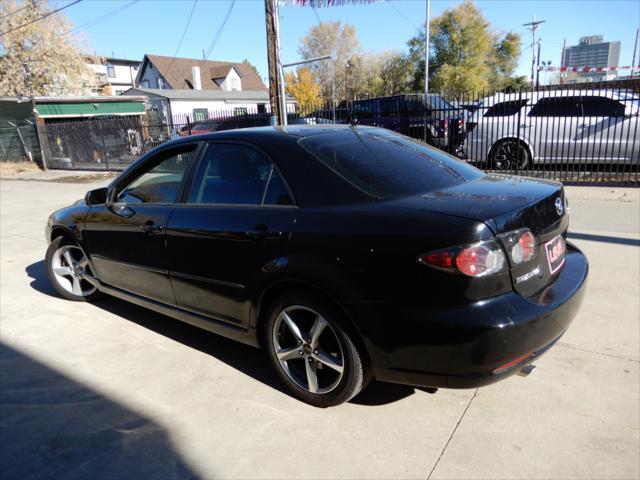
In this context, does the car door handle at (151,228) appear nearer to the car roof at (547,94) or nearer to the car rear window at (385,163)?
the car rear window at (385,163)

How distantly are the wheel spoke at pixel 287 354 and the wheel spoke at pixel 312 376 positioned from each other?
89mm

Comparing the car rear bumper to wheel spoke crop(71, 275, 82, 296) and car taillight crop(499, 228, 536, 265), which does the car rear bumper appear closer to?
car taillight crop(499, 228, 536, 265)

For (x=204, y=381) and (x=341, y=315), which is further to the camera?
(x=204, y=381)

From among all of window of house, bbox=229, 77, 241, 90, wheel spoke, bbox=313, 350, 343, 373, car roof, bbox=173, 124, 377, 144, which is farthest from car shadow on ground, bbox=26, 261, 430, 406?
window of house, bbox=229, 77, 241, 90

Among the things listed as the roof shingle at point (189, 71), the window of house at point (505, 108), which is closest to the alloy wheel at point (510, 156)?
the window of house at point (505, 108)

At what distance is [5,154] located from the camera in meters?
24.8

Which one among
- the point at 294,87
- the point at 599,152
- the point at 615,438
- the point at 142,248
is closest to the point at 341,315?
the point at 615,438

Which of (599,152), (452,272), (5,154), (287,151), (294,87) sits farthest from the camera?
(294,87)

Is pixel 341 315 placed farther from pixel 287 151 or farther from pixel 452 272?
pixel 287 151

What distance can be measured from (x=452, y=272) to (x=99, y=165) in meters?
20.5

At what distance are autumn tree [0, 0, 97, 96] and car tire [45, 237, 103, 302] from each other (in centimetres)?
3339

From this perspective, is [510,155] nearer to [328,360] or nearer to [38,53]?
[328,360]

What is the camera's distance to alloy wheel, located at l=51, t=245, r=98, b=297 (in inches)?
177

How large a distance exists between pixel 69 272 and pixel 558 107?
9229mm
